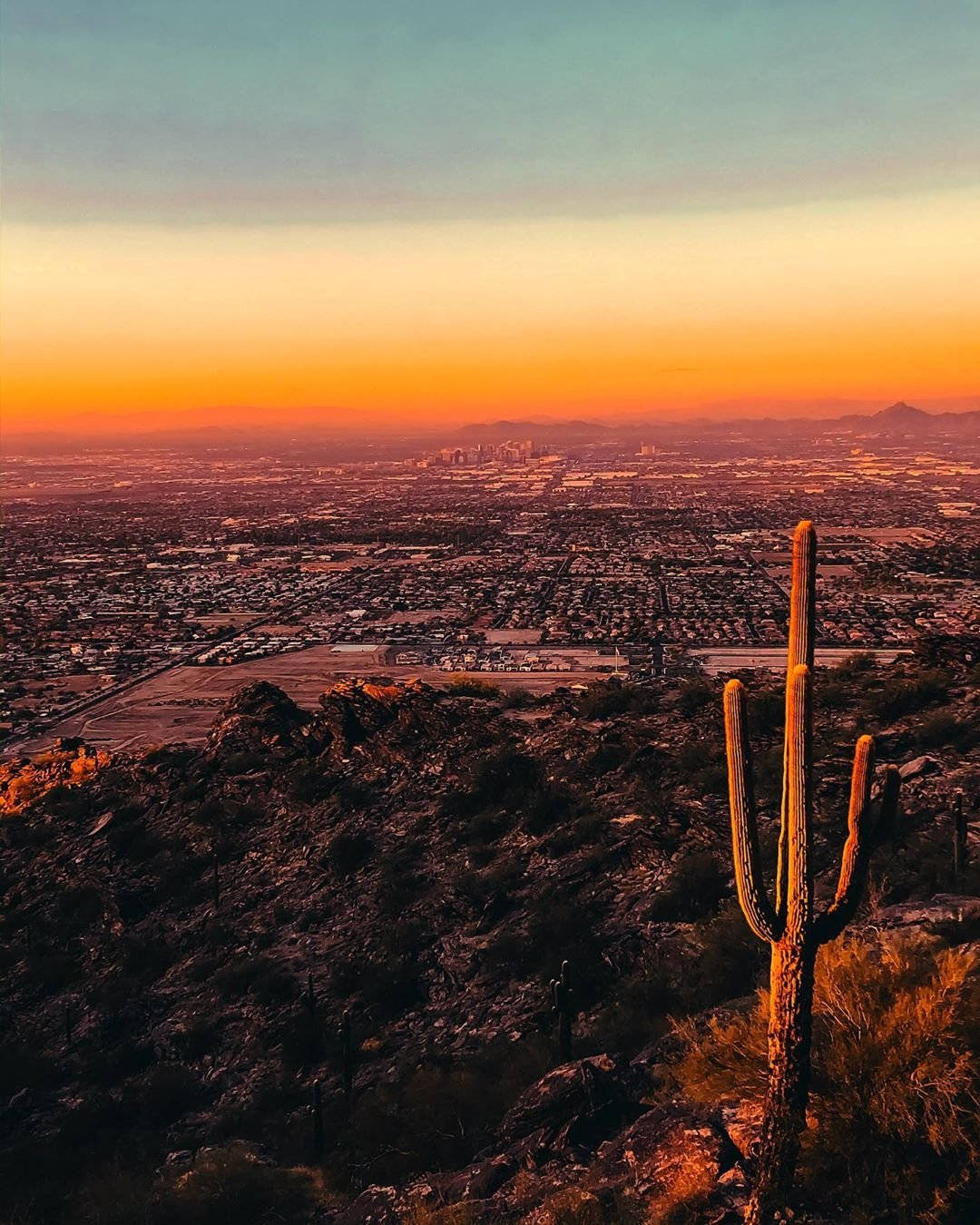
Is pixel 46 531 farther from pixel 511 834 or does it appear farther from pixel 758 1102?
pixel 758 1102

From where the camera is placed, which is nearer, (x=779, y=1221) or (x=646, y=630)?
(x=779, y=1221)

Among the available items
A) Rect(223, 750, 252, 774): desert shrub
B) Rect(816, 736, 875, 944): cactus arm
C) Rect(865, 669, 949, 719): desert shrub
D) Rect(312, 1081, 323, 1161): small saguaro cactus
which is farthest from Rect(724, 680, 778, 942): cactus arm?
Rect(223, 750, 252, 774): desert shrub

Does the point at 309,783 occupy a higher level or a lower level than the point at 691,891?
lower

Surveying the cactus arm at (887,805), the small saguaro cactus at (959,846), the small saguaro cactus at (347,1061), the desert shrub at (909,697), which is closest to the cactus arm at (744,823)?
the cactus arm at (887,805)

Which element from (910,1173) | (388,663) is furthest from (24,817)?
(388,663)

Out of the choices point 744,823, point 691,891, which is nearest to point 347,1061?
point 691,891

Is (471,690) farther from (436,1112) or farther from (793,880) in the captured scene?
(793,880)

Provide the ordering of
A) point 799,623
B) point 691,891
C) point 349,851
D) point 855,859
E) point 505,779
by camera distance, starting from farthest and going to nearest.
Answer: point 505,779, point 349,851, point 691,891, point 799,623, point 855,859
